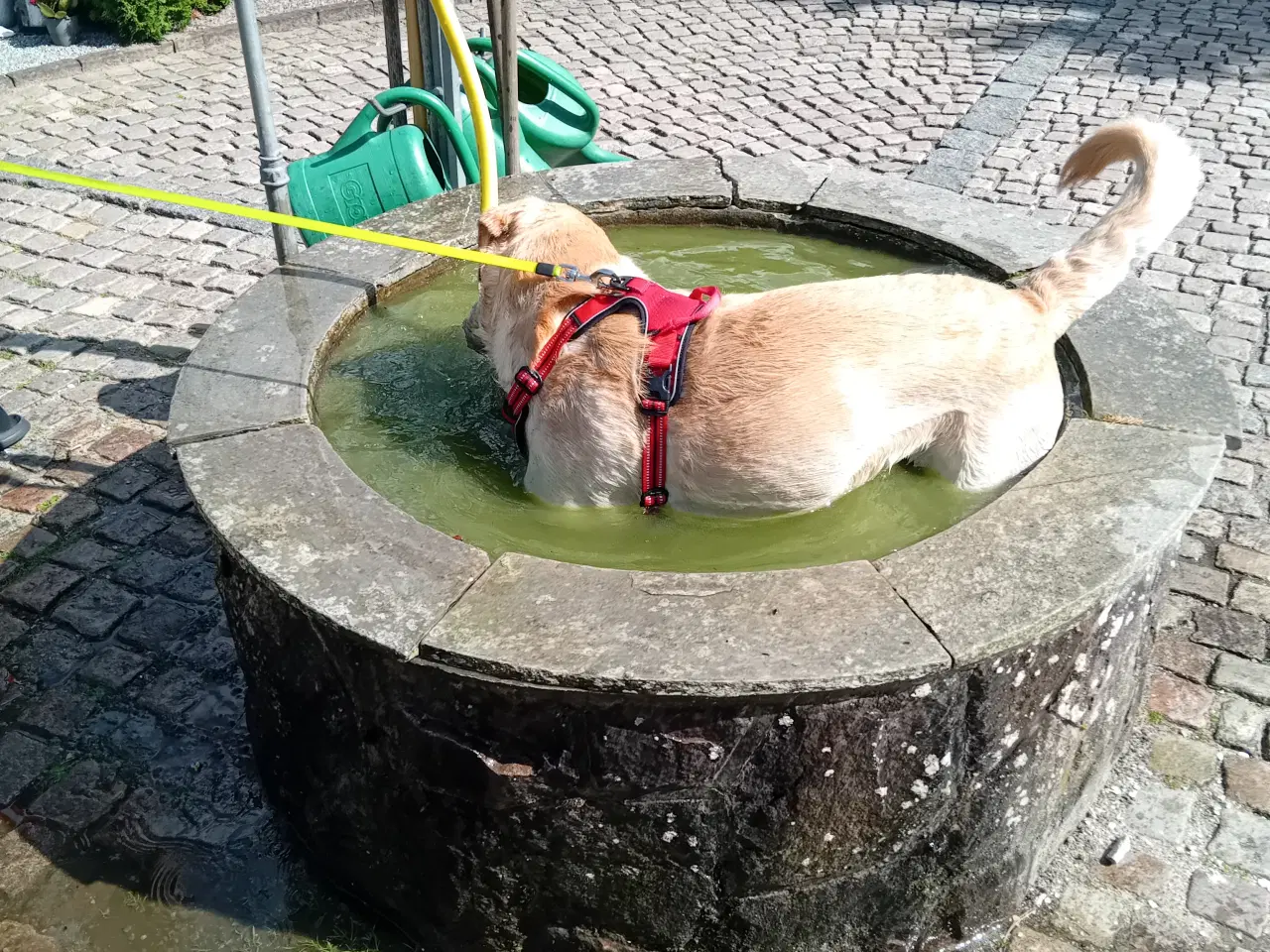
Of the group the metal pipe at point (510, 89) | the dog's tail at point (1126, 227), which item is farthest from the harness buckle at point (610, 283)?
the metal pipe at point (510, 89)

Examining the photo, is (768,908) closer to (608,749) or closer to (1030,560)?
(608,749)

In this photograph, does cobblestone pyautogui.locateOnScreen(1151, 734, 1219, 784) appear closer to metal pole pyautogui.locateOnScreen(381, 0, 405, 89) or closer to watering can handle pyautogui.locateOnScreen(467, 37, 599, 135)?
watering can handle pyautogui.locateOnScreen(467, 37, 599, 135)

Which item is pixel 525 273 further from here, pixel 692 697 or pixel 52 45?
pixel 52 45

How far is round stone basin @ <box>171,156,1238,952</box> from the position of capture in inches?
106

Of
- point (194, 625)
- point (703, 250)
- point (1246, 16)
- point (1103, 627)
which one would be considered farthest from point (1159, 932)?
point (1246, 16)

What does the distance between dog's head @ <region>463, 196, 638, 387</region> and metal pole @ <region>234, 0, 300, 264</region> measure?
980mm

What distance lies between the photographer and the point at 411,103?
242 inches

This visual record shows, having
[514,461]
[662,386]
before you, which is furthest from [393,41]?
[662,386]

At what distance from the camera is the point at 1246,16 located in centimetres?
1108

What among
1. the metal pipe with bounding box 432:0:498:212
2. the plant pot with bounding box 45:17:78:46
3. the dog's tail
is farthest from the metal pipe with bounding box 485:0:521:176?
the plant pot with bounding box 45:17:78:46

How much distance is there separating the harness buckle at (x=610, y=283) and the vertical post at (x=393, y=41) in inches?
132

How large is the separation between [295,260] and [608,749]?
8.77ft

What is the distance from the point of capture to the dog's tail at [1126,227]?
11.5 ft

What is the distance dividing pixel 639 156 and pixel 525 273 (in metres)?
4.90
